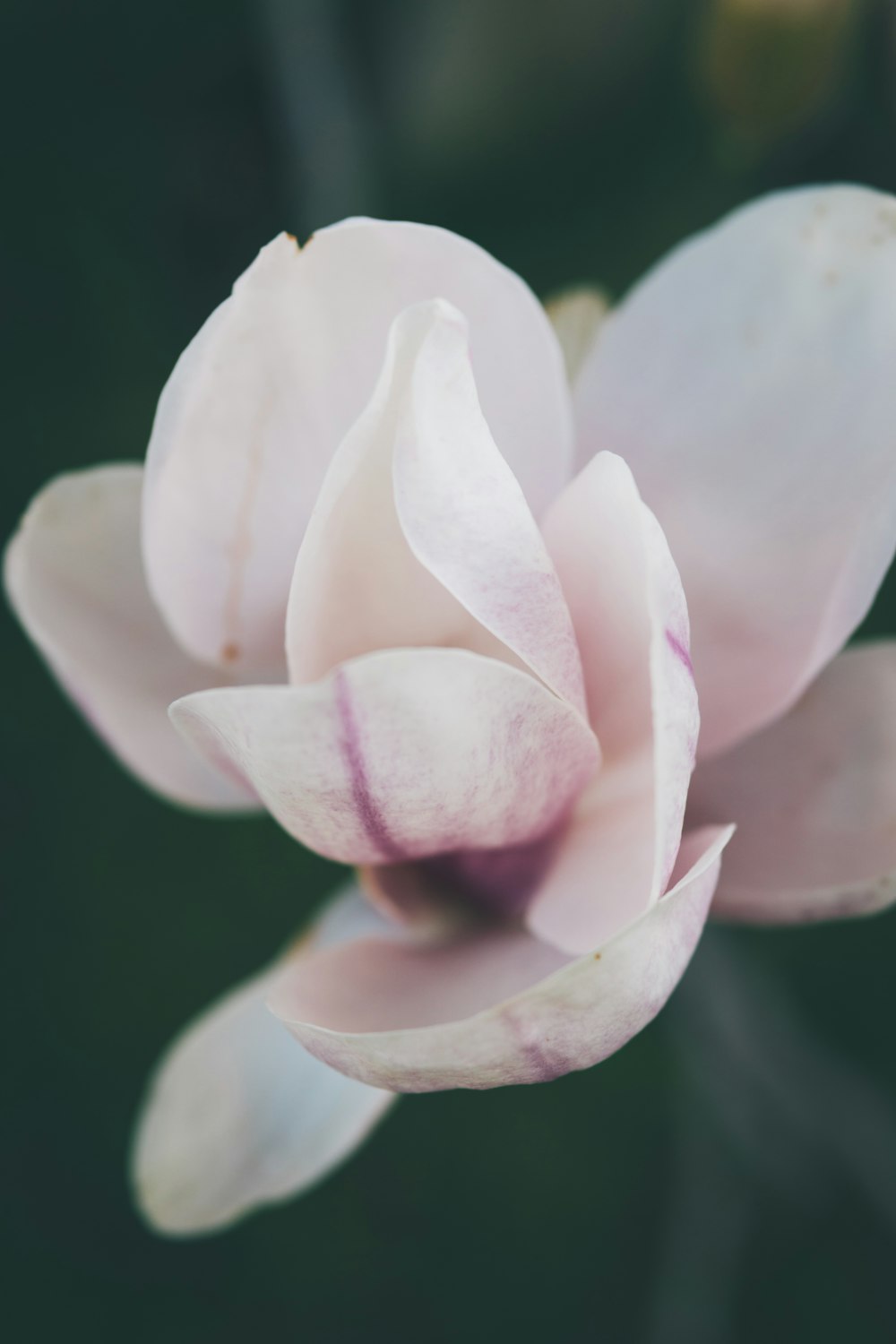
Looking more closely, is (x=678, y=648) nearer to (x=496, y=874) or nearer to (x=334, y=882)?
(x=496, y=874)

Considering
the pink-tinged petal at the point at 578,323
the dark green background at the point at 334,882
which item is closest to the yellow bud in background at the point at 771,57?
the dark green background at the point at 334,882

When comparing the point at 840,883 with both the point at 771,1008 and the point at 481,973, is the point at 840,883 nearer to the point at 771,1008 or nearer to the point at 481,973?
the point at 481,973

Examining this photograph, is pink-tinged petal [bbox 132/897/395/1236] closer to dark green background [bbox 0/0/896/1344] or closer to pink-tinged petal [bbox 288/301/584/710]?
pink-tinged petal [bbox 288/301/584/710]

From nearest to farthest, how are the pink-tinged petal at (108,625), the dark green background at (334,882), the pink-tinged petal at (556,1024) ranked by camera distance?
the pink-tinged petal at (556,1024)
the pink-tinged petal at (108,625)
the dark green background at (334,882)

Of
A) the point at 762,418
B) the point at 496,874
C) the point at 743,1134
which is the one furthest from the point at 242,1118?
the point at 743,1134

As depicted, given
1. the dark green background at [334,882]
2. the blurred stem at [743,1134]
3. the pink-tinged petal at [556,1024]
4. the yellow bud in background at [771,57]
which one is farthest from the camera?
the dark green background at [334,882]

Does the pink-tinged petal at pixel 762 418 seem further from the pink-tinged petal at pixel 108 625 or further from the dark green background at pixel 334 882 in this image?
the dark green background at pixel 334 882
